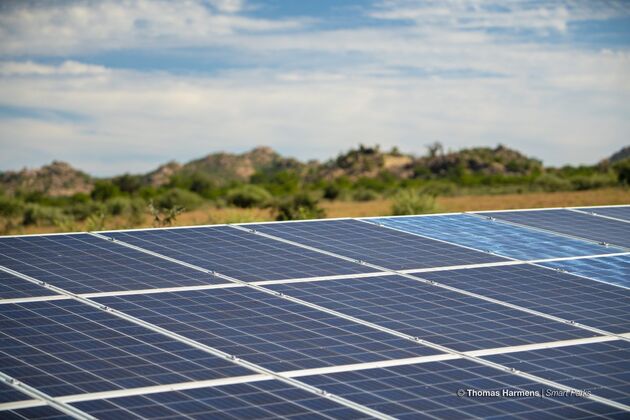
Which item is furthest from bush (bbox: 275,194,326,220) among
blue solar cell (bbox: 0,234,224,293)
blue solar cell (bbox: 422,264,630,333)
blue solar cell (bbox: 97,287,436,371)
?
blue solar cell (bbox: 97,287,436,371)

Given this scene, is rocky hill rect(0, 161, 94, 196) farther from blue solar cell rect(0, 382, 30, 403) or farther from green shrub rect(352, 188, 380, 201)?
blue solar cell rect(0, 382, 30, 403)

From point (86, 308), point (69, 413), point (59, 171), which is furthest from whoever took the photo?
point (59, 171)

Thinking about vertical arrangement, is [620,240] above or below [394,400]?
above

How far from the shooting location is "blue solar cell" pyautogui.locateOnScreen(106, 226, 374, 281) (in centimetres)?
2308

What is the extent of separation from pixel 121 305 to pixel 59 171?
13590cm

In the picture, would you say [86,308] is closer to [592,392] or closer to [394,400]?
[394,400]

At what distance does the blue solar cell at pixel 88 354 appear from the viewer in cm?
1633

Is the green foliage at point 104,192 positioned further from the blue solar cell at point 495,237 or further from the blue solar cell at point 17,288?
the blue solar cell at point 17,288

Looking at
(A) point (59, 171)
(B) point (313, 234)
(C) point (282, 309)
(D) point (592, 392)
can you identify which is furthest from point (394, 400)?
(A) point (59, 171)

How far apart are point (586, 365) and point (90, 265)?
34.8 feet

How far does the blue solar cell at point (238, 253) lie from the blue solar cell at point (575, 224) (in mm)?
7870

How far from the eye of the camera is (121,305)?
66.0ft

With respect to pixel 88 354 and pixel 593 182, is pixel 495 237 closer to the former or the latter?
pixel 88 354

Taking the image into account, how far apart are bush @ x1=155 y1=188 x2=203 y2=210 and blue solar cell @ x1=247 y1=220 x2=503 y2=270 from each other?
5796cm
